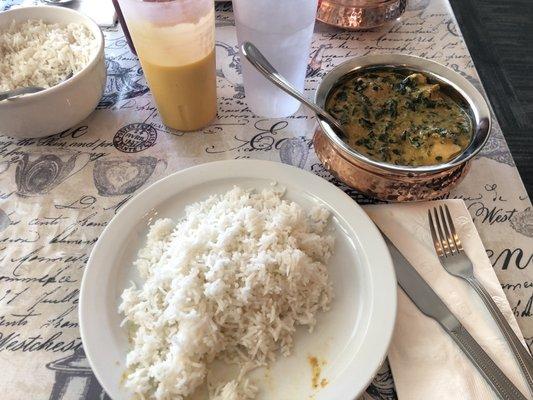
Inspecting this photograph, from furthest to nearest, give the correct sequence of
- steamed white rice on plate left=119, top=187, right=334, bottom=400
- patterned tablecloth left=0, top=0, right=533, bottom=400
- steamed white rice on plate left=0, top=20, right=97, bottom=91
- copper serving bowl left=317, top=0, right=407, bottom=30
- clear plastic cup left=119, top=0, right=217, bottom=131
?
copper serving bowl left=317, top=0, right=407, bottom=30, steamed white rice on plate left=0, top=20, right=97, bottom=91, clear plastic cup left=119, top=0, right=217, bottom=131, patterned tablecloth left=0, top=0, right=533, bottom=400, steamed white rice on plate left=119, top=187, right=334, bottom=400

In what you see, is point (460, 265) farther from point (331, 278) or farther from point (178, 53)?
point (178, 53)

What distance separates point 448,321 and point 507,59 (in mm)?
1935

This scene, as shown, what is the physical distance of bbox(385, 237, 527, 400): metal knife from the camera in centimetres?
79

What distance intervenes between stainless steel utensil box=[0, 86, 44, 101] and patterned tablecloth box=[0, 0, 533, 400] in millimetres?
183

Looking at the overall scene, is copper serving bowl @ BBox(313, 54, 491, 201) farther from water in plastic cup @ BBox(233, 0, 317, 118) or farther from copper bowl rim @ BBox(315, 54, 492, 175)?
water in plastic cup @ BBox(233, 0, 317, 118)

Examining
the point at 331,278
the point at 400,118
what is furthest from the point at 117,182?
the point at 400,118

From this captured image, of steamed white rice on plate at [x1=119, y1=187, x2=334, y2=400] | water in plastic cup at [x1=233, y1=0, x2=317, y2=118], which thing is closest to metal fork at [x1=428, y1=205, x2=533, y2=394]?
steamed white rice on plate at [x1=119, y1=187, x2=334, y2=400]

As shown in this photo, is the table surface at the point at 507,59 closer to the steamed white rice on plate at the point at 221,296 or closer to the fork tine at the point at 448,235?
the fork tine at the point at 448,235

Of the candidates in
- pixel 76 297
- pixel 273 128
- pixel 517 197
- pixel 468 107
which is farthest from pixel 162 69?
pixel 517 197

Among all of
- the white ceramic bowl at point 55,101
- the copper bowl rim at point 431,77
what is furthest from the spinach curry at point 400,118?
the white ceramic bowl at point 55,101

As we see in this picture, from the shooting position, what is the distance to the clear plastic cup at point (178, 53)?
39.7 inches

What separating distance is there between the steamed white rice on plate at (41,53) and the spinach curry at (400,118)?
2.20 feet

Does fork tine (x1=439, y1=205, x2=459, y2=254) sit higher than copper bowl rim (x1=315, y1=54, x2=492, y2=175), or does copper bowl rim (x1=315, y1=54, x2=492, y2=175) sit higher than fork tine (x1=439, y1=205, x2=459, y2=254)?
copper bowl rim (x1=315, y1=54, x2=492, y2=175)

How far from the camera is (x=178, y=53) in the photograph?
108cm
